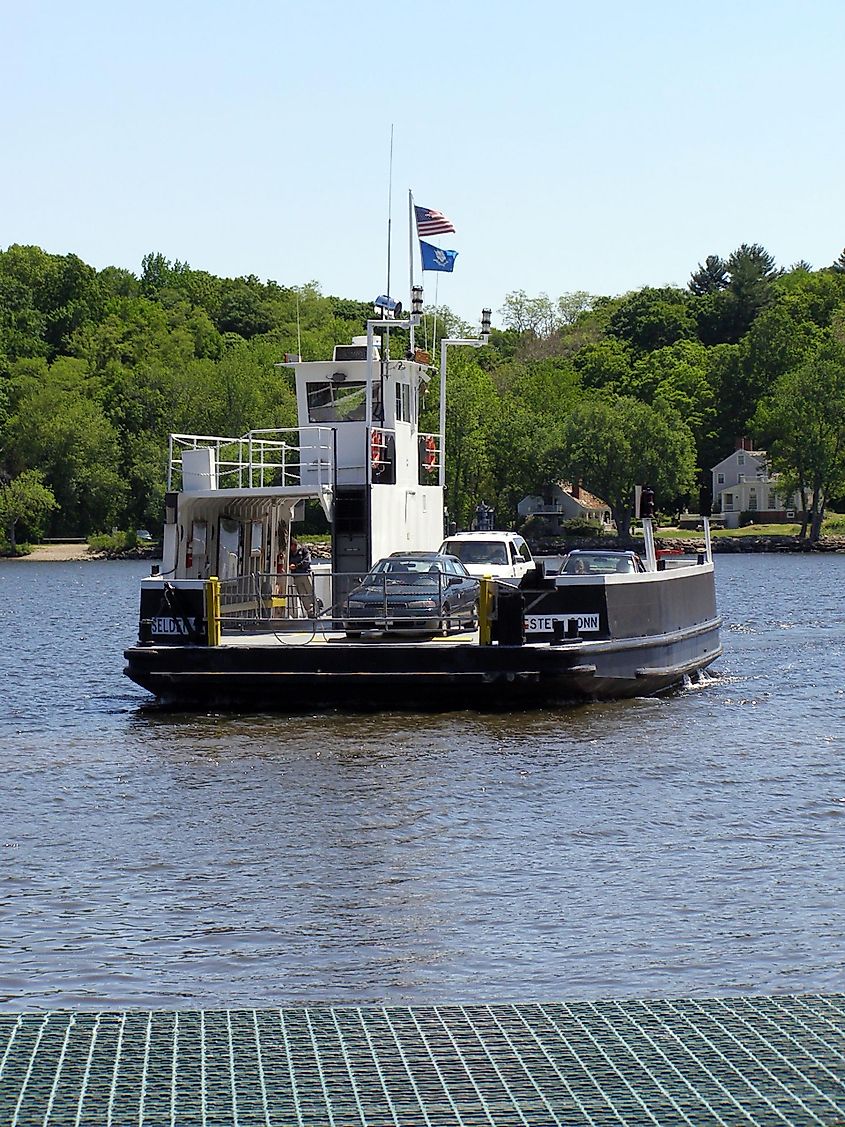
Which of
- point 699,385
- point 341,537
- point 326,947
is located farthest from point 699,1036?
point 699,385

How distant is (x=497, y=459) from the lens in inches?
4461

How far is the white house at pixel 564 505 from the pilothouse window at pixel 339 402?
89187 millimetres

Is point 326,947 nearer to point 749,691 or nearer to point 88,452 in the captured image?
point 749,691

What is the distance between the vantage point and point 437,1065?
22.9 feet

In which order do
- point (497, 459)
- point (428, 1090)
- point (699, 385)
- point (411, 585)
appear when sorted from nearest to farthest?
1. point (428, 1090)
2. point (411, 585)
3. point (497, 459)
4. point (699, 385)

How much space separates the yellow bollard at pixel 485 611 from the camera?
20.4 metres

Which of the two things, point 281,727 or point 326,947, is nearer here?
point 326,947

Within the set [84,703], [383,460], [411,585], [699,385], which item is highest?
[699,385]

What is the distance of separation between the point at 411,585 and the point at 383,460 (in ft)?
12.9

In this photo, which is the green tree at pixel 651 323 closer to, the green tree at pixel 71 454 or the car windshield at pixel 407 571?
the green tree at pixel 71 454

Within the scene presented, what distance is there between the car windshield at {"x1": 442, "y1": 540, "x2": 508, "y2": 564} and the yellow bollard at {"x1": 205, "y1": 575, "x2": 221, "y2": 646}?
6.32 meters

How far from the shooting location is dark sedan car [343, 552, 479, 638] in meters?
21.6

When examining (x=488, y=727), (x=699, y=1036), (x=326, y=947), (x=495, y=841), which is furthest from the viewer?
(x=488, y=727)

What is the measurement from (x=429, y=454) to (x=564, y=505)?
3538 inches
